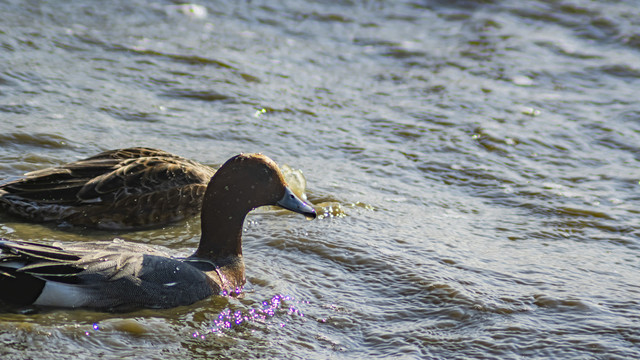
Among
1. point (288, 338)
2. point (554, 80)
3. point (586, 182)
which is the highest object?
point (554, 80)

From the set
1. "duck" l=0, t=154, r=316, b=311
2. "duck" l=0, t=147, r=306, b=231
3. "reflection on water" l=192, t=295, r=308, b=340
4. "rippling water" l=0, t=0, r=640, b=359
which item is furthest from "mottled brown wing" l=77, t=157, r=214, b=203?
"reflection on water" l=192, t=295, r=308, b=340

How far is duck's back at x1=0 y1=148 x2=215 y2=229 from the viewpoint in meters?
6.39

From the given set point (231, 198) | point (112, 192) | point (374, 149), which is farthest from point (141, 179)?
point (374, 149)

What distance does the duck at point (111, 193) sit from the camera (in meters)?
6.39

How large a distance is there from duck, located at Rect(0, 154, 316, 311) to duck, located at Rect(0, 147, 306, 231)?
106cm

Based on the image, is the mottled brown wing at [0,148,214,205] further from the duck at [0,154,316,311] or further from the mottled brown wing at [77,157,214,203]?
the duck at [0,154,316,311]

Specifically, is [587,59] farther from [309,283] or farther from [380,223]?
[309,283]

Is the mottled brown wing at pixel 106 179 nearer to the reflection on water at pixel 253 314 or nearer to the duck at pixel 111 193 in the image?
the duck at pixel 111 193

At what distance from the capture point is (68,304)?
4859mm

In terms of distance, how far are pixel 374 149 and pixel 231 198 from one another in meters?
3.27

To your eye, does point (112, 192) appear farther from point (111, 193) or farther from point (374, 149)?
point (374, 149)

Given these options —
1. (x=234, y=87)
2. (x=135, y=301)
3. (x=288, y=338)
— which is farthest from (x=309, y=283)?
(x=234, y=87)

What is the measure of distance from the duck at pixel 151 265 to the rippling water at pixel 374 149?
0.37 ft

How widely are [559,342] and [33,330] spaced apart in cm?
306
